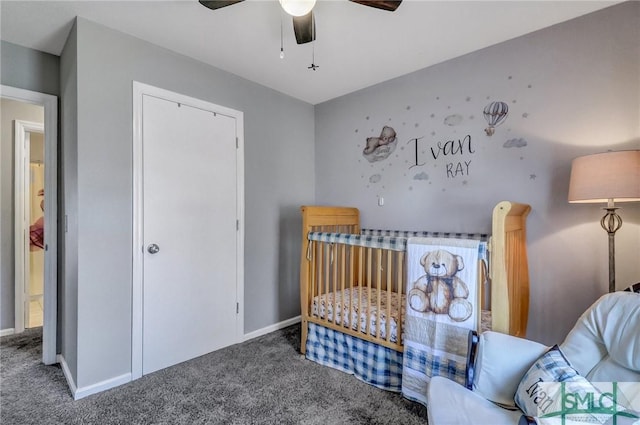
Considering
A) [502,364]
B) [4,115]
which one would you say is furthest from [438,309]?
[4,115]

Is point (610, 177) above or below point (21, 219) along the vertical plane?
above


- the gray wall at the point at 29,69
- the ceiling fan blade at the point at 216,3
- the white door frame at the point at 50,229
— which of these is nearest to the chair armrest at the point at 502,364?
the ceiling fan blade at the point at 216,3

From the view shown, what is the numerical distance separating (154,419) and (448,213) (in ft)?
8.03

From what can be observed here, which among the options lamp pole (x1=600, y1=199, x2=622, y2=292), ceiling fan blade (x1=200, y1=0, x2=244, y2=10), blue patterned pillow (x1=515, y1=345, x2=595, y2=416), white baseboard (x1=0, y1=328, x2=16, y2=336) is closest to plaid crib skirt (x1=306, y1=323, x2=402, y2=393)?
blue patterned pillow (x1=515, y1=345, x2=595, y2=416)

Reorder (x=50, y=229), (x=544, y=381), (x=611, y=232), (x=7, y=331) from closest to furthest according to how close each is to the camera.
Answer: (x=544, y=381), (x=611, y=232), (x=50, y=229), (x=7, y=331)

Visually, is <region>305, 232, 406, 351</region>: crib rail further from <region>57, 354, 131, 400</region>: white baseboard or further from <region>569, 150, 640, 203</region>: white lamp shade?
<region>57, 354, 131, 400</region>: white baseboard

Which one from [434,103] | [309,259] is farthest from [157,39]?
[434,103]

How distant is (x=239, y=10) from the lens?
179 centimetres

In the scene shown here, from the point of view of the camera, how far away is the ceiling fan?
127 centimetres

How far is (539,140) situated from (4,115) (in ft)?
15.2

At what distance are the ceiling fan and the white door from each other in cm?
107

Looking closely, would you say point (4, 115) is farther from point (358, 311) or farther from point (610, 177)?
point (610, 177)

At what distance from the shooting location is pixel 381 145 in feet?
9.40

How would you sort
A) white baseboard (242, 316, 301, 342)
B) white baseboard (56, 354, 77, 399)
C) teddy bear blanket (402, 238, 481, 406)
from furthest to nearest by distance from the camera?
1. white baseboard (242, 316, 301, 342)
2. white baseboard (56, 354, 77, 399)
3. teddy bear blanket (402, 238, 481, 406)
